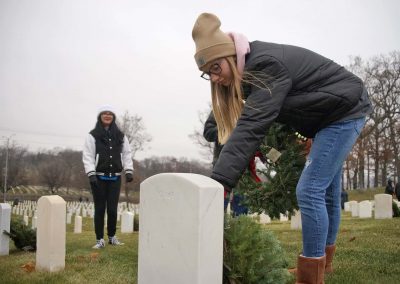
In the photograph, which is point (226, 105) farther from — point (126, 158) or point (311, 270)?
point (126, 158)

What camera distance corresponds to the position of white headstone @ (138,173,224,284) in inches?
74.7

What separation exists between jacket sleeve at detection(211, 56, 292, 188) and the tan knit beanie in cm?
25

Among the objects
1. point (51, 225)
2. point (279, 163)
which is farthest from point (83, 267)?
point (279, 163)

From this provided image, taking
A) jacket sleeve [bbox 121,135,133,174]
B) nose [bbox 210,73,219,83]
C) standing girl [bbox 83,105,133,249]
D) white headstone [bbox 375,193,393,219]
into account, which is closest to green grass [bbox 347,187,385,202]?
white headstone [bbox 375,193,393,219]

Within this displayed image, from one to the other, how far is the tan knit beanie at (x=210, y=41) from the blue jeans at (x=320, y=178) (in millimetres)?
942

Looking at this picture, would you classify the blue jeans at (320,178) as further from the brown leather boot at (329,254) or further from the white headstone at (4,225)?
the white headstone at (4,225)

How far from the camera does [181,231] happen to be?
6.41 feet

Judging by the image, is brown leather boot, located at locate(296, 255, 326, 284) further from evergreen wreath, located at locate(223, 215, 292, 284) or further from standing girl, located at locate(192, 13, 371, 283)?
evergreen wreath, located at locate(223, 215, 292, 284)

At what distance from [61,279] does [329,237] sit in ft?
7.97

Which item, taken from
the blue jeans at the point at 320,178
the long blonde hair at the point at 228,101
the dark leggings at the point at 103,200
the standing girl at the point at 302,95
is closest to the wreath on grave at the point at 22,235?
the dark leggings at the point at 103,200

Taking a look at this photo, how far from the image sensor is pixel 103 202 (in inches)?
240

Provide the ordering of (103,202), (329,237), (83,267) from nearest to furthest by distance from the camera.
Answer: (329,237) < (83,267) < (103,202)

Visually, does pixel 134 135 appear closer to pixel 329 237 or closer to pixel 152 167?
pixel 152 167

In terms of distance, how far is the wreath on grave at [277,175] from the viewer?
369 centimetres
